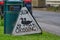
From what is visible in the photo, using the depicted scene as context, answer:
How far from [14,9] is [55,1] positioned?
115ft

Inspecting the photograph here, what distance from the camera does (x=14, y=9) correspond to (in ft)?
38.7

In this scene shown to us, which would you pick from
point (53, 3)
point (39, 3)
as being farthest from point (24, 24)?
point (39, 3)

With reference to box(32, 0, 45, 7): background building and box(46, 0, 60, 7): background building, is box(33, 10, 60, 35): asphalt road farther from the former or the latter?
box(32, 0, 45, 7): background building

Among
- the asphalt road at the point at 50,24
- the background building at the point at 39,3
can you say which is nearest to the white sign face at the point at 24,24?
the asphalt road at the point at 50,24

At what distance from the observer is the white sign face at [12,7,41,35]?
1151 centimetres

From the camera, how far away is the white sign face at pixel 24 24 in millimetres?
11508

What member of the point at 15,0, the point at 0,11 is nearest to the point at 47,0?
the point at 0,11

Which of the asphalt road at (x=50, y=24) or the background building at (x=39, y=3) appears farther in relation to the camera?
the background building at (x=39, y=3)

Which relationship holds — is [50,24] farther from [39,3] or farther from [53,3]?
[39,3]

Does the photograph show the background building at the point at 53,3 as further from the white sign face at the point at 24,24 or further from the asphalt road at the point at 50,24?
the white sign face at the point at 24,24

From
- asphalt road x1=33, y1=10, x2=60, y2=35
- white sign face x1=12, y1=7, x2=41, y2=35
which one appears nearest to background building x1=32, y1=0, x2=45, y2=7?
asphalt road x1=33, y1=10, x2=60, y2=35

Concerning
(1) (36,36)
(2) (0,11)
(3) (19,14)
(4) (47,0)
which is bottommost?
(4) (47,0)

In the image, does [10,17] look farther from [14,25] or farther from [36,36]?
[36,36]

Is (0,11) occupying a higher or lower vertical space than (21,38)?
lower
